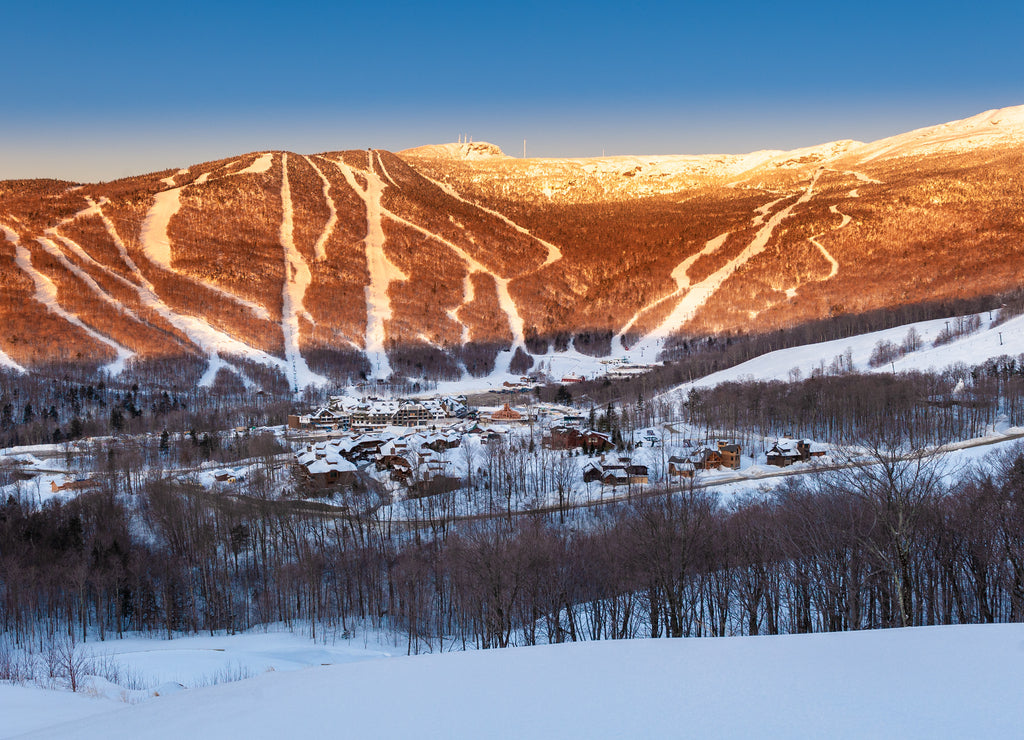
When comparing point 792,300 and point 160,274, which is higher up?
point 160,274

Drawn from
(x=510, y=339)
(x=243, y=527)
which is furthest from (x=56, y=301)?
(x=243, y=527)

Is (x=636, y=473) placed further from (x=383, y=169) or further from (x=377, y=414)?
(x=383, y=169)

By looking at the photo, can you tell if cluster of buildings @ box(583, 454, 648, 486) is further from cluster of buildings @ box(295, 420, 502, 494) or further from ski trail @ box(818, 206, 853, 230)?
ski trail @ box(818, 206, 853, 230)

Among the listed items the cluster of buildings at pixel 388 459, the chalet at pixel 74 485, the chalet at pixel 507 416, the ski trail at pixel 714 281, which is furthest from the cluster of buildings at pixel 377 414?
the ski trail at pixel 714 281

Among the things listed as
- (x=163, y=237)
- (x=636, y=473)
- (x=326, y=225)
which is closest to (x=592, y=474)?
(x=636, y=473)

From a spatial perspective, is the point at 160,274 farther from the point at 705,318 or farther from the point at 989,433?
the point at 989,433

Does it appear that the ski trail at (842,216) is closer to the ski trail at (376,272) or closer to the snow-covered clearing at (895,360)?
the snow-covered clearing at (895,360)
